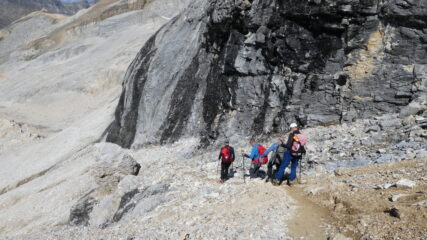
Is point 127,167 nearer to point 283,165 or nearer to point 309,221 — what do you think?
point 283,165

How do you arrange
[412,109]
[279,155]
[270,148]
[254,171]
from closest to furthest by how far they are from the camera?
1. [279,155]
2. [270,148]
3. [254,171]
4. [412,109]

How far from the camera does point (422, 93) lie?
15.4m

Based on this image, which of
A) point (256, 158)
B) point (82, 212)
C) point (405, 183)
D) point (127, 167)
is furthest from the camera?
point (127, 167)

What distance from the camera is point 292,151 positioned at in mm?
12070

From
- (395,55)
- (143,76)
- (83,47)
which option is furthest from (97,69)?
(395,55)

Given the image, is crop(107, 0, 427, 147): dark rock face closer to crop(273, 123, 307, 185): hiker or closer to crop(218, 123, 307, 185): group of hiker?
crop(218, 123, 307, 185): group of hiker

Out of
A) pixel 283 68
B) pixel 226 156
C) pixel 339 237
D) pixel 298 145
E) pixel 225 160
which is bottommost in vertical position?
pixel 225 160

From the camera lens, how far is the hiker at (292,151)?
12016mm

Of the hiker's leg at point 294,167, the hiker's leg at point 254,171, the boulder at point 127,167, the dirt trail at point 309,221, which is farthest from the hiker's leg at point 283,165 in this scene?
the boulder at point 127,167

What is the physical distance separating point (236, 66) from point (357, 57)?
20.5 feet

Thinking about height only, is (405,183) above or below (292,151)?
above

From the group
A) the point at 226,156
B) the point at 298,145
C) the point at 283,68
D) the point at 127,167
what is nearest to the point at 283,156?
the point at 298,145

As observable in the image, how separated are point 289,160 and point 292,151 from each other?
36 cm

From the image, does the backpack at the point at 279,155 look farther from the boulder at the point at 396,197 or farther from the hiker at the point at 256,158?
the boulder at the point at 396,197
